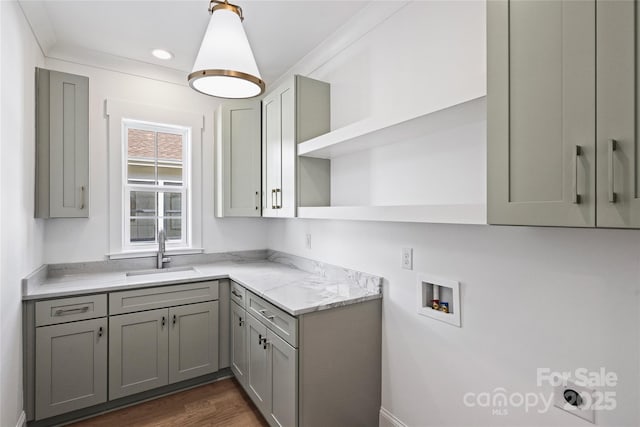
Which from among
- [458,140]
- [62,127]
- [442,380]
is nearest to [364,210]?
[458,140]

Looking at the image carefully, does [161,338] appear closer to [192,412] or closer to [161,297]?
[161,297]

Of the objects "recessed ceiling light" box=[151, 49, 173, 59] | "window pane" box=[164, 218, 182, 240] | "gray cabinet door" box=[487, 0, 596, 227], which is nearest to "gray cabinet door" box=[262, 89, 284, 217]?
"recessed ceiling light" box=[151, 49, 173, 59]

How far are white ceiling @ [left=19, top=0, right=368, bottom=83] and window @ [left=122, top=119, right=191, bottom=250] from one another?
661 mm

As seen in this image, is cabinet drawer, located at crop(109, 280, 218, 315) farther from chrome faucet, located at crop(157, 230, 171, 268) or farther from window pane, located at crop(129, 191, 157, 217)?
window pane, located at crop(129, 191, 157, 217)

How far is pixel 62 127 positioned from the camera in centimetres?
237

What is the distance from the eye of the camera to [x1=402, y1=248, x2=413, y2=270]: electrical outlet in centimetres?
187

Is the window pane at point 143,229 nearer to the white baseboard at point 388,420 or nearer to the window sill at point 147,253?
the window sill at point 147,253

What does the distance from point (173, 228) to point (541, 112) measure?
3.12m

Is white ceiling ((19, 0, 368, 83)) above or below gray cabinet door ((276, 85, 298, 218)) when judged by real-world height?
above

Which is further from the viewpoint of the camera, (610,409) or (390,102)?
(390,102)

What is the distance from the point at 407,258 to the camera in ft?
6.21

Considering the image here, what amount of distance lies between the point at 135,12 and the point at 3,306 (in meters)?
1.94

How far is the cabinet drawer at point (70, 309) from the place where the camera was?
7.01 feet

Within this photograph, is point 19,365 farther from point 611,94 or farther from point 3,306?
point 611,94
